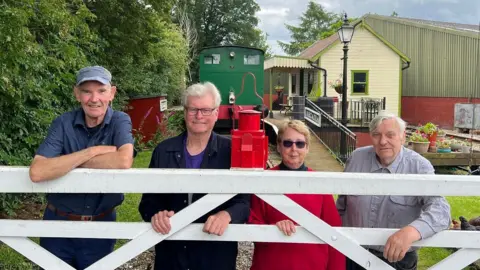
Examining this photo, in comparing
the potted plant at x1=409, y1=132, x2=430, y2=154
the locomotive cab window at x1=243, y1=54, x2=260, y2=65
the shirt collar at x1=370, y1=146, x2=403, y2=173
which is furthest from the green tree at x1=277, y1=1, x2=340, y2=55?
the shirt collar at x1=370, y1=146, x2=403, y2=173

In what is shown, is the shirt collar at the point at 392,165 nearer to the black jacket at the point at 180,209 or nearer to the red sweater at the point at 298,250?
the red sweater at the point at 298,250

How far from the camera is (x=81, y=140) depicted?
2.48 metres

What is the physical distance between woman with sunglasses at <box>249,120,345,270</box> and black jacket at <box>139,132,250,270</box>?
186 mm

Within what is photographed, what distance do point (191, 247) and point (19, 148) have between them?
4.75 m

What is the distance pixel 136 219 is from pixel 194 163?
3.74m

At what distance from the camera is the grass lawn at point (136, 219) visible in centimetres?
434

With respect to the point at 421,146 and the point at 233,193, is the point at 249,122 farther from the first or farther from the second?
the point at 421,146

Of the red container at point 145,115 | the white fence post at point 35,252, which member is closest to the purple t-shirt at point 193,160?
the white fence post at point 35,252

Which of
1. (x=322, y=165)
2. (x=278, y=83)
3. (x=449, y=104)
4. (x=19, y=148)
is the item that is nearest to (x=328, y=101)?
(x=322, y=165)

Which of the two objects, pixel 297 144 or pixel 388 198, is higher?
pixel 297 144

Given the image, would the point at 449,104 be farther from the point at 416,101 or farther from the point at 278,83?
the point at 278,83

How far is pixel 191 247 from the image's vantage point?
239cm

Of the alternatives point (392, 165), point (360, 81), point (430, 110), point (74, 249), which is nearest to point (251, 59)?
point (360, 81)

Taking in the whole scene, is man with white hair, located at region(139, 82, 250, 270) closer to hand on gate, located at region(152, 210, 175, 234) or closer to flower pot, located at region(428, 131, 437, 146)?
hand on gate, located at region(152, 210, 175, 234)
